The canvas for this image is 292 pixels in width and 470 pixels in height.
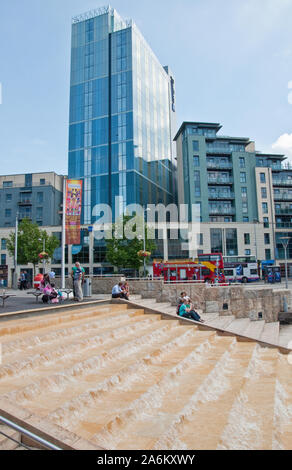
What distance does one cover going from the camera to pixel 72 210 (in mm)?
16547

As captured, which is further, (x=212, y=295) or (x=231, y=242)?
(x=231, y=242)

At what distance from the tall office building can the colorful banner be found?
44386 mm

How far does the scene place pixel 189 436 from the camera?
3572 millimetres

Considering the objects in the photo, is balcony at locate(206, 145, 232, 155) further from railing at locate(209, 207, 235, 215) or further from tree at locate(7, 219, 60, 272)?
tree at locate(7, 219, 60, 272)

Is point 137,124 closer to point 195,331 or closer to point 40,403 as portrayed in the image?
point 195,331

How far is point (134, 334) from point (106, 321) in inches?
40.3

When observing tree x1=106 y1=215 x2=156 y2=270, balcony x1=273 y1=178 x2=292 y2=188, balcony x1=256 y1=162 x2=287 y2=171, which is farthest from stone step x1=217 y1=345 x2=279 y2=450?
balcony x1=256 y1=162 x2=287 y2=171

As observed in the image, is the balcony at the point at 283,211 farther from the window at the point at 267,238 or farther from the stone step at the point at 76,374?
the stone step at the point at 76,374

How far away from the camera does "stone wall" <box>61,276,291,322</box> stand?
56.6 feet

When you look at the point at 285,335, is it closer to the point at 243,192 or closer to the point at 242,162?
the point at 243,192

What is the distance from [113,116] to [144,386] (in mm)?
66992

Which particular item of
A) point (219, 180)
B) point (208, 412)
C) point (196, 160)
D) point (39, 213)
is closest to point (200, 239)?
point (219, 180)

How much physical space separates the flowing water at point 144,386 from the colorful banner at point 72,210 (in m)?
9.04

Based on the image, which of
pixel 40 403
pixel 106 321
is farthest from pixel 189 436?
pixel 106 321
